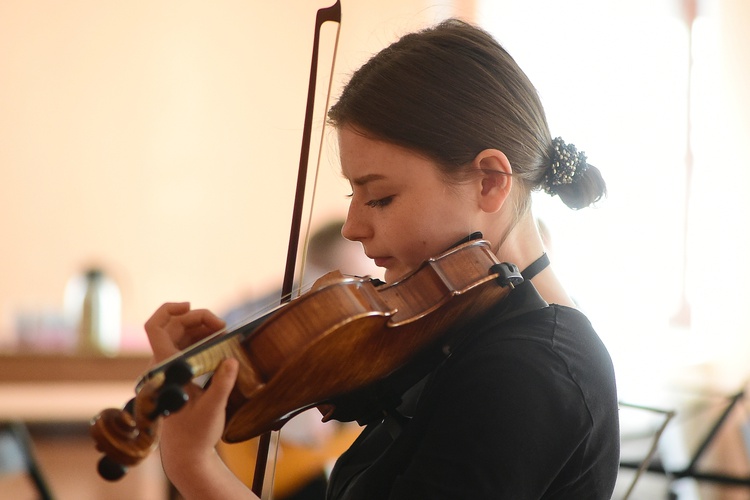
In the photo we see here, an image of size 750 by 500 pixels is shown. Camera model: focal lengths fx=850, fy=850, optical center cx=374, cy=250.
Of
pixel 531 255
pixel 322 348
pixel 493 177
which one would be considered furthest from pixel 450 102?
pixel 322 348

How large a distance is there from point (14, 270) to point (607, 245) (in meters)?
2.31

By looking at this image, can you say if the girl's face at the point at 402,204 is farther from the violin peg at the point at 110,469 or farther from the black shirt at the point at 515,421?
the violin peg at the point at 110,469

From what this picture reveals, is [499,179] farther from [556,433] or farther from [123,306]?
[123,306]

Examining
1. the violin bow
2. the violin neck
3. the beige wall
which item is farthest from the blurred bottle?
the violin neck

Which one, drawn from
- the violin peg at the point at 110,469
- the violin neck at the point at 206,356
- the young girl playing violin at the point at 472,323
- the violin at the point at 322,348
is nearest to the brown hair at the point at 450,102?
the young girl playing violin at the point at 472,323

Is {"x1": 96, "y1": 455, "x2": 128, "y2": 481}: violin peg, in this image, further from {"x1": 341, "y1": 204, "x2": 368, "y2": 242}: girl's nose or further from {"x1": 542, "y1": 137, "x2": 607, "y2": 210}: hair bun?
{"x1": 542, "y1": 137, "x2": 607, "y2": 210}: hair bun

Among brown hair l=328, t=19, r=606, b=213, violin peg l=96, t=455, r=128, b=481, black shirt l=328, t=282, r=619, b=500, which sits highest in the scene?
brown hair l=328, t=19, r=606, b=213

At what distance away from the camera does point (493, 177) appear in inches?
35.8

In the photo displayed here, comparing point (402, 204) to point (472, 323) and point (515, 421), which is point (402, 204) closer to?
point (472, 323)

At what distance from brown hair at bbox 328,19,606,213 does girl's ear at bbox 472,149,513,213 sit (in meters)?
0.01

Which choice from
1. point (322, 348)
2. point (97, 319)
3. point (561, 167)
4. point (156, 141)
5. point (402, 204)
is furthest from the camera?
point (156, 141)

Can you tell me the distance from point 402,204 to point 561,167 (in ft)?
0.78

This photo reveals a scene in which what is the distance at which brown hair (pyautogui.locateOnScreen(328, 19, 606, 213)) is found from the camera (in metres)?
0.89

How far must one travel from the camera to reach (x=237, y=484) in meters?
0.77
